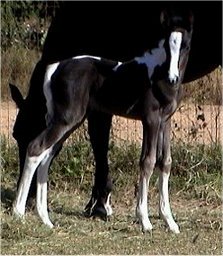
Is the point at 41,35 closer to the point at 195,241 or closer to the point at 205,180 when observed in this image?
the point at 205,180

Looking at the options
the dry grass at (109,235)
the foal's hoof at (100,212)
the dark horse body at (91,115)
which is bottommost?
the dry grass at (109,235)

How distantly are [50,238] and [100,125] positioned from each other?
1.43 meters

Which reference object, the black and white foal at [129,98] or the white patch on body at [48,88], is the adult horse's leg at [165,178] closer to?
the black and white foal at [129,98]

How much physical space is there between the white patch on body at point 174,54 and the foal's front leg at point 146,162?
12.9 inches

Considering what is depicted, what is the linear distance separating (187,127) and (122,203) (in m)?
1.89

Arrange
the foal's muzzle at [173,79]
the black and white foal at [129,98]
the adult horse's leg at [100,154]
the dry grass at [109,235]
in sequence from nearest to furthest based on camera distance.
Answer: the dry grass at [109,235]
the foal's muzzle at [173,79]
the black and white foal at [129,98]
the adult horse's leg at [100,154]

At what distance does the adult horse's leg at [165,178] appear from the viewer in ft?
19.2

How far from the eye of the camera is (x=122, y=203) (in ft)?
23.1

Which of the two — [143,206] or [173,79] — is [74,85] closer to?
[173,79]

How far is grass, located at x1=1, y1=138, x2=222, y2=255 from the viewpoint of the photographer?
541 centimetres

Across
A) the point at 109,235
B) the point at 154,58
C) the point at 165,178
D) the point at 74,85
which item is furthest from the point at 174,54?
the point at 109,235

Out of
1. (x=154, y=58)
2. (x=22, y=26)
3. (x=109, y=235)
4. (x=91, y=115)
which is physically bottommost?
(x=109, y=235)

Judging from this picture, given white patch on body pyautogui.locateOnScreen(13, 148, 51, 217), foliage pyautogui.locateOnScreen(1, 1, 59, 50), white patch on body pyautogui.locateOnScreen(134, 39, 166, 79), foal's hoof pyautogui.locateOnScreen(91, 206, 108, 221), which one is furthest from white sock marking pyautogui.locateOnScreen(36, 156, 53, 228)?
foliage pyautogui.locateOnScreen(1, 1, 59, 50)

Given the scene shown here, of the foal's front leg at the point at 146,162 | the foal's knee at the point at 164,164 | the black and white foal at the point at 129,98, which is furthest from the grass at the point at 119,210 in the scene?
the foal's knee at the point at 164,164
